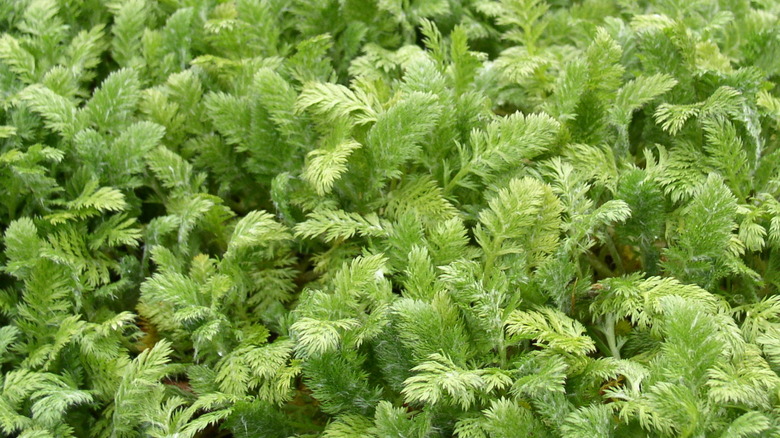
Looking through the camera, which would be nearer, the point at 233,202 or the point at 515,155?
the point at 515,155

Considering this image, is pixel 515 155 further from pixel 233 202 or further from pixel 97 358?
pixel 97 358

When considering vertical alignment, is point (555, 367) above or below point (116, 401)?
above

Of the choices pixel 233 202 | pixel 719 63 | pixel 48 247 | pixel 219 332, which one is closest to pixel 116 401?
pixel 219 332

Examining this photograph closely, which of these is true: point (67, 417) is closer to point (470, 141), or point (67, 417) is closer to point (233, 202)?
point (233, 202)

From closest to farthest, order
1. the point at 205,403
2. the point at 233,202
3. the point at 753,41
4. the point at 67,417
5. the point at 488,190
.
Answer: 1. the point at 205,403
2. the point at 67,417
3. the point at 488,190
4. the point at 753,41
5. the point at 233,202

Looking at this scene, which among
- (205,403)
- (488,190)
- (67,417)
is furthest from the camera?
(488,190)

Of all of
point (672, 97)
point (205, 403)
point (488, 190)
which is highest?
point (672, 97)
